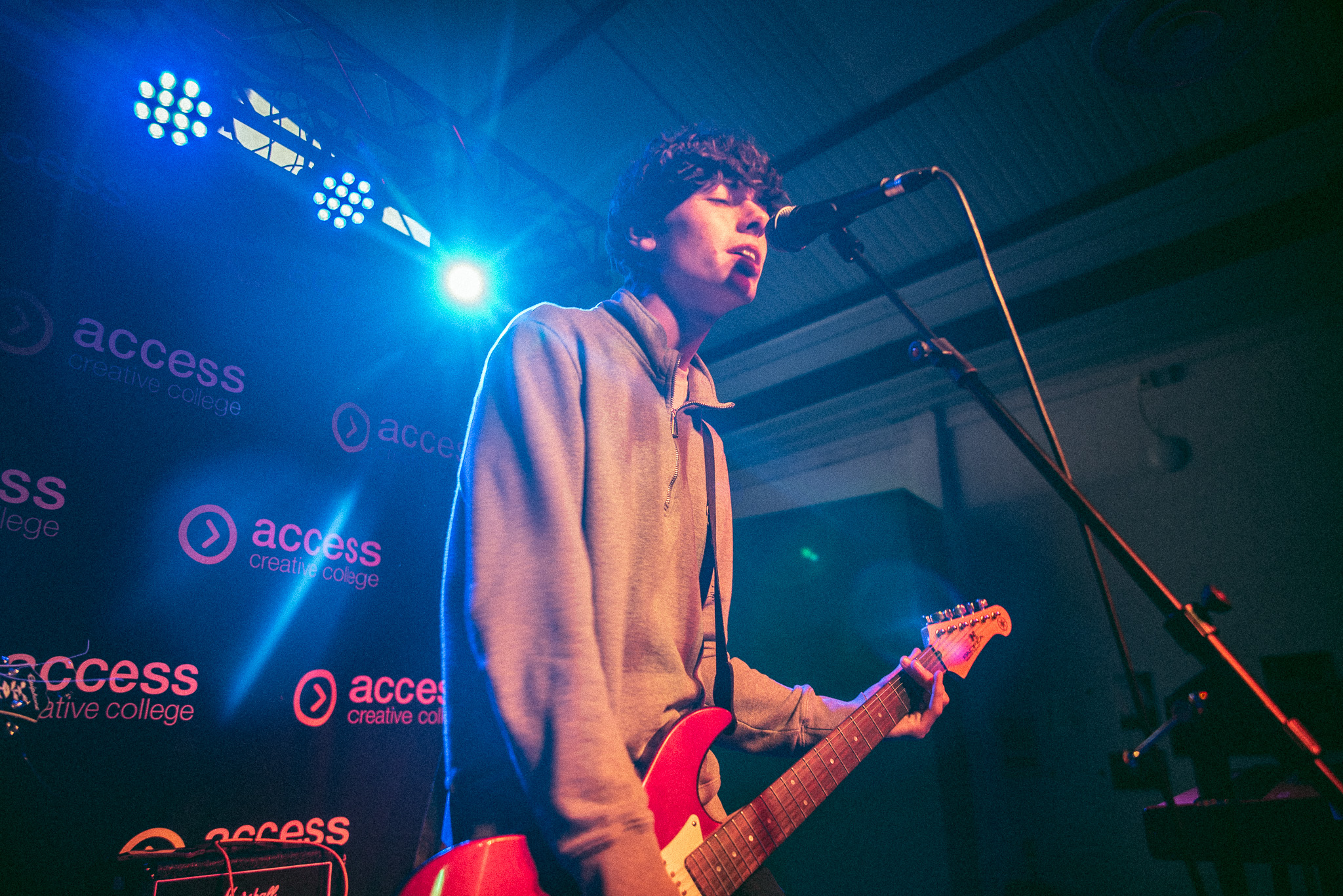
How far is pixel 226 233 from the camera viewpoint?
3184mm

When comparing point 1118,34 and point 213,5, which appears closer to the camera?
point 1118,34

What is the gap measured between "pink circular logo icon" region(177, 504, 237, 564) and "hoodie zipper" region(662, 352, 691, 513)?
222cm

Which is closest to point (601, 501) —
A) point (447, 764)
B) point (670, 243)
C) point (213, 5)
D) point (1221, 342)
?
point (447, 764)

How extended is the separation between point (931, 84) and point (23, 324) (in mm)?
4230

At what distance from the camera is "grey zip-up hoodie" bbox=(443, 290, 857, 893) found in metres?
0.98

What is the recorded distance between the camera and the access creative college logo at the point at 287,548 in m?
2.77

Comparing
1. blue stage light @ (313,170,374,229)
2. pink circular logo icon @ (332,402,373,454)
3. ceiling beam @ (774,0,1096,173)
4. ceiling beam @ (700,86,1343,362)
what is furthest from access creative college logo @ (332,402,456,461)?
ceiling beam @ (700,86,1343,362)

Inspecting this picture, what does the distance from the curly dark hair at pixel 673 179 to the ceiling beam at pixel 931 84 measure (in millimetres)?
2275

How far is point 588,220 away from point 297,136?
70.9 inches

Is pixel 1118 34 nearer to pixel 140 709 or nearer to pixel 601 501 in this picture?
pixel 601 501

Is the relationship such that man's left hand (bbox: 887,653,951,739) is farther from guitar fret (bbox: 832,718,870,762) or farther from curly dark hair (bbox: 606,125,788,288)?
curly dark hair (bbox: 606,125,788,288)

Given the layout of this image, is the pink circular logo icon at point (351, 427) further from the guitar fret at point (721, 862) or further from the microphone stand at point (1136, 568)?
the guitar fret at point (721, 862)

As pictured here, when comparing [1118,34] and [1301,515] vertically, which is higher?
[1118,34]

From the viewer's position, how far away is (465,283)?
13.8 ft
